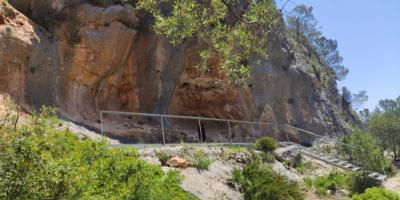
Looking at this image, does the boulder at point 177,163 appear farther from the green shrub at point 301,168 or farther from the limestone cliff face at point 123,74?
the green shrub at point 301,168

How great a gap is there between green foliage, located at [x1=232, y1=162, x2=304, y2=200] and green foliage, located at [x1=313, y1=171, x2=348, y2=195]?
2.95m

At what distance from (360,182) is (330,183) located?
2876mm

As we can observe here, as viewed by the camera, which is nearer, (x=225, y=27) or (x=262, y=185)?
(x=225, y=27)

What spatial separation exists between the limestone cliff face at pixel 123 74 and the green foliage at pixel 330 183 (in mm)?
8500

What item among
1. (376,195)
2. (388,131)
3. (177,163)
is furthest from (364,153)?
(388,131)

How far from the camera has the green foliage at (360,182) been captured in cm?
1792

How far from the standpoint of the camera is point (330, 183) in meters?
16.5

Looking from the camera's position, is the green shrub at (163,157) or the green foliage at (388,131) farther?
the green foliage at (388,131)

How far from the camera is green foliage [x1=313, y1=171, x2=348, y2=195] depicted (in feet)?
51.3

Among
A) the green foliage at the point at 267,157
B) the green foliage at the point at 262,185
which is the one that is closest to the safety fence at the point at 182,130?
the green foliage at the point at 267,157

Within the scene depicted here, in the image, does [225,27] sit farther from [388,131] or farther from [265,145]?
[388,131]

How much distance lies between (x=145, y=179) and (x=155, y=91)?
16200 mm

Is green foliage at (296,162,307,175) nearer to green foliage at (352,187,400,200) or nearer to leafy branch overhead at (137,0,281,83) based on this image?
green foliage at (352,187,400,200)

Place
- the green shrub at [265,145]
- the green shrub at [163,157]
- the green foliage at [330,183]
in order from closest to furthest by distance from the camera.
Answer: the green shrub at [163,157] < the green foliage at [330,183] < the green shrub at [265,145]
